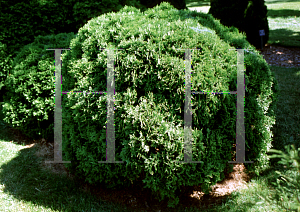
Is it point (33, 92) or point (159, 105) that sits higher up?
point (33, 92)

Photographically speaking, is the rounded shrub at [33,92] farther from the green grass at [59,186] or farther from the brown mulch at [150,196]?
the brown mulch at [150,196]

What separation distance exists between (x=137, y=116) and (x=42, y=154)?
8.91 feet

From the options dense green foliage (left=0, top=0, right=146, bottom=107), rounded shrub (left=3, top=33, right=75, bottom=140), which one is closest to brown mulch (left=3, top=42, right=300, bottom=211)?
rounded shrub (left=3, top=33, right=75, bottom=140)

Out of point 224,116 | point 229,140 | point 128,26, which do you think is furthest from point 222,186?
point 128,26

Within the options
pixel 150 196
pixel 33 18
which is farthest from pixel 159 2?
pixel 150 196

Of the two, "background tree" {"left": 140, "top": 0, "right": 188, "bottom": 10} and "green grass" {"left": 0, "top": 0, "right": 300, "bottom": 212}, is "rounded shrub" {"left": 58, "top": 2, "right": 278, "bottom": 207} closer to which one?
"green grass" {"left": 0, "top": 0, "right": 300, "bottom": 212}

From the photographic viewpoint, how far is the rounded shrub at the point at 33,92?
469 cm

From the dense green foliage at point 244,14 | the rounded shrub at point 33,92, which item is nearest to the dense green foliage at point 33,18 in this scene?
the rounded shrub at point 33,92

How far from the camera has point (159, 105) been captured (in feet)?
10.3

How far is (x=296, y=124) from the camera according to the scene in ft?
16.9

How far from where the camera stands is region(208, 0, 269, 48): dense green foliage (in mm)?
9625

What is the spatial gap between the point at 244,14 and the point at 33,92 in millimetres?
8515

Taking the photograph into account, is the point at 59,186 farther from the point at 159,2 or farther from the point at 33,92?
the point at 159,2

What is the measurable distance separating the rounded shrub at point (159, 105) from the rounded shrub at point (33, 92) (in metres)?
1.29
